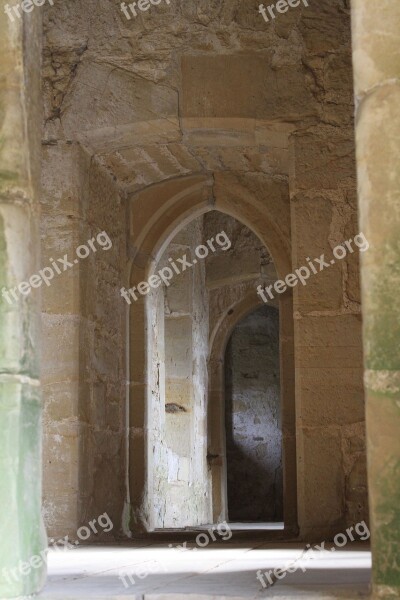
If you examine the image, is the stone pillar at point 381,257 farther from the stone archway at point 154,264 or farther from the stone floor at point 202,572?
the stone archway at point 154,264

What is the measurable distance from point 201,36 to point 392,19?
3065mm

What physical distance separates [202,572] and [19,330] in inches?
48.8

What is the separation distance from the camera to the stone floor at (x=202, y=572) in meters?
2.50

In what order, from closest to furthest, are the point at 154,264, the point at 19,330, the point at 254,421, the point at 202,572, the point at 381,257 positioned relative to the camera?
the point at 381,257 → the point at 19,330 → the point at 202,572 → the point at 154,264 → the point at 254,421

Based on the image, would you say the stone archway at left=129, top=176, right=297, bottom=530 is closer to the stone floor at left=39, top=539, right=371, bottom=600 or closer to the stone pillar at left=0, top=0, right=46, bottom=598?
the stone floor at left=39, top=539, right=371, bottom=600

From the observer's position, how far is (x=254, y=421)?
1450cm

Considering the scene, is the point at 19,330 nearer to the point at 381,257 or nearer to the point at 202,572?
the point at 381,257

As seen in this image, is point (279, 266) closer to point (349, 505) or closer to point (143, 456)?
point (143, 456)

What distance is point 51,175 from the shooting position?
5.40m

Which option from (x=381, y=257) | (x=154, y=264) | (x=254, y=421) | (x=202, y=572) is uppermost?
(x=154, y=264)

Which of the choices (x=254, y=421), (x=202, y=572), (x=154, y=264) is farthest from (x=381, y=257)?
(x=254, y=421)

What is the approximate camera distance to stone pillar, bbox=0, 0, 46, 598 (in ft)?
8.05

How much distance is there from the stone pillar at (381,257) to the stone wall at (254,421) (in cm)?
1209

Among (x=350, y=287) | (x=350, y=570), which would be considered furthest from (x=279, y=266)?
(x=350, y=570)
